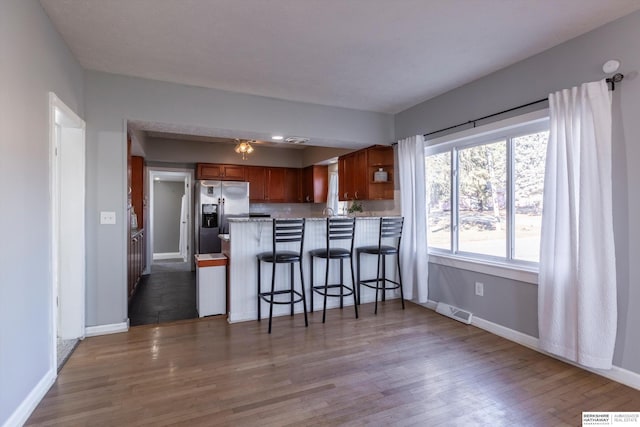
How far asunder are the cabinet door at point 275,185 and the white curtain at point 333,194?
42.5 inches

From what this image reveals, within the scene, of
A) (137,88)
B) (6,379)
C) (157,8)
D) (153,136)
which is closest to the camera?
(6,379)

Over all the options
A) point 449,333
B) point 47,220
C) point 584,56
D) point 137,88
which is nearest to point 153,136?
point 137,88

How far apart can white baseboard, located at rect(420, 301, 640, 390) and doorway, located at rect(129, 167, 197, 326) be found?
3138 mm

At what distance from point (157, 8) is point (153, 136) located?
4.36 meters

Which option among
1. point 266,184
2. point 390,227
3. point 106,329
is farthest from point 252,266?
point 266,184

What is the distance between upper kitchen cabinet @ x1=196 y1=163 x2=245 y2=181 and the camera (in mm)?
6371

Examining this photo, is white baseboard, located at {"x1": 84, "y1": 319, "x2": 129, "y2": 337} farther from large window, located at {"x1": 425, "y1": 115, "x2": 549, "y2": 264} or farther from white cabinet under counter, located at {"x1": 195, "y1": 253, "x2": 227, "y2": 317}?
large window, located at {"x1": 425, "y1": 115, "x2": 549, "y2": 264}

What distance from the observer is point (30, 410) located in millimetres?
1969

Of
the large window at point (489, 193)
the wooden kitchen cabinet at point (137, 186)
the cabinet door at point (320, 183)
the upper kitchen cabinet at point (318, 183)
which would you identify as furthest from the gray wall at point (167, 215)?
the large window at point (489, 193)

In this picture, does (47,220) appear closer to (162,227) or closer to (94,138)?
(94,138)

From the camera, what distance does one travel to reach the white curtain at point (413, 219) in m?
4.07

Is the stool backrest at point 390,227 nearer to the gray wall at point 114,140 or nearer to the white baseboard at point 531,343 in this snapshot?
the white baseboard at point 531,343

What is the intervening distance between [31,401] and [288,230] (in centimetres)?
225

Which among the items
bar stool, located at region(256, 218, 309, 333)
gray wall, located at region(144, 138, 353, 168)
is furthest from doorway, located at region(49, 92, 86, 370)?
gray wall, located at region(144, 138, 353, 168)
